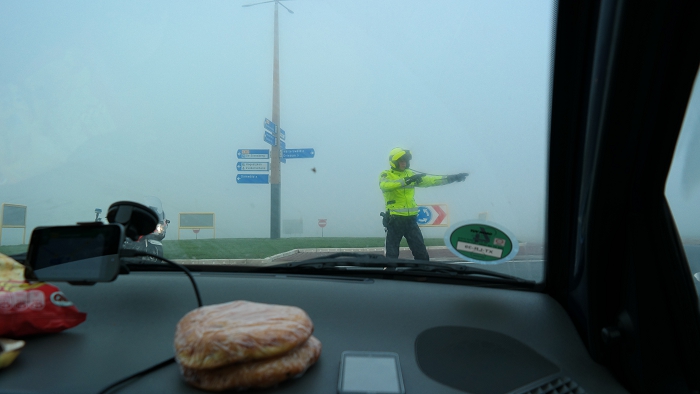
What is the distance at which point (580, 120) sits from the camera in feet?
7.20

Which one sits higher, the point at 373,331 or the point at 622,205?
the point at 622,205

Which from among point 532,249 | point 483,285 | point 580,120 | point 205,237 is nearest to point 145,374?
point 205,237

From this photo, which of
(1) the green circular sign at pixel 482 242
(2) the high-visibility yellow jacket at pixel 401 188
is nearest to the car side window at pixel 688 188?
(1) the green circular sign at pixel 482 242

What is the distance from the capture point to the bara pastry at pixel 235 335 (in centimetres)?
169

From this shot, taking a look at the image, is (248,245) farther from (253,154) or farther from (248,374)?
(248,374)

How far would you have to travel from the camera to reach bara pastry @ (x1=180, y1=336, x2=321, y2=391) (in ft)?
5.62

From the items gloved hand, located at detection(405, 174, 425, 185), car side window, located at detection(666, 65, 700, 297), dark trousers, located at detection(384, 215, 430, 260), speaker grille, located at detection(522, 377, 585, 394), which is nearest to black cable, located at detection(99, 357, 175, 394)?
speaker grille, located at detection(522, 377, 585, 394)

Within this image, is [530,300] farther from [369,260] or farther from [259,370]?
[259,370]

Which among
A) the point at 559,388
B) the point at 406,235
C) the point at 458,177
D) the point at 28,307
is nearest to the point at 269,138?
the point at 406,235

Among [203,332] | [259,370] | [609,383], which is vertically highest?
[203,332]

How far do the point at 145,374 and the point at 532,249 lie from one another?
2.04 metres

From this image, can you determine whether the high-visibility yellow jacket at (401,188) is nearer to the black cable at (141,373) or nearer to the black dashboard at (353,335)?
the black dashboard at (353,335)

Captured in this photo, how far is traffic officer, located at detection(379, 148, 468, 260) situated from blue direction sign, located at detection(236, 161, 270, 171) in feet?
2.68

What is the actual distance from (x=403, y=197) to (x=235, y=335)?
1.88 meters
